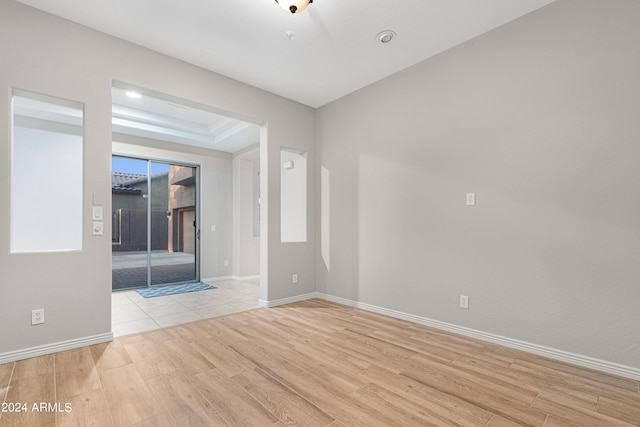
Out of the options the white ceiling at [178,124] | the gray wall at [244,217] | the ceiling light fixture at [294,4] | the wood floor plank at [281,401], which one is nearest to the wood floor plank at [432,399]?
the wood floor plank at [281,401]

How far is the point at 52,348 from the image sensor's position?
256 centimetres

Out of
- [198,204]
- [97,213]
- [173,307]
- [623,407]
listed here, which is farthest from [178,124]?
[623,407]

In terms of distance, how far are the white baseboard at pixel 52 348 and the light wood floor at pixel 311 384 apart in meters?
0.08

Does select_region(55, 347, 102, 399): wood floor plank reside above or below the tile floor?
above

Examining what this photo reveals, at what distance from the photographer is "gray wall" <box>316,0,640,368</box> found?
88.0 inches

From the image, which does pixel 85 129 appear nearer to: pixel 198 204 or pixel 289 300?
pixel 289 300

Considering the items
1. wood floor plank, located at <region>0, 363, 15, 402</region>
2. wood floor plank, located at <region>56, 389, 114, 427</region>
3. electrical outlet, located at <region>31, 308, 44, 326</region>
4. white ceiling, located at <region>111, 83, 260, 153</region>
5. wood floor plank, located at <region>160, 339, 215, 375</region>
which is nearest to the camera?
wood floor plank, located at <region>56, 389, 114, 427</region>

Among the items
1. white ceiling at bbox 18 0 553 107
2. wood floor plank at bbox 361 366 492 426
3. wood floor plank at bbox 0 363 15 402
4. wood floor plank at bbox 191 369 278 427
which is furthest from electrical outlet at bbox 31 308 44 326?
→ wood floor plank at bbox 361 366 492 426

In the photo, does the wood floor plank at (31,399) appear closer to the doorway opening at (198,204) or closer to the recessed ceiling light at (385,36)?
the doorway opening at (198,204)

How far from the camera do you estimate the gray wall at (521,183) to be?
2.23m

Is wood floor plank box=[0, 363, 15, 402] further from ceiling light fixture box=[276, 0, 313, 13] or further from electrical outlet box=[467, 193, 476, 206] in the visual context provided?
electrical outlet box=[467, 193, 476, 206]

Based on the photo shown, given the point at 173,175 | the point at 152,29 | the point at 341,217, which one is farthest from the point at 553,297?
the point at 173,175

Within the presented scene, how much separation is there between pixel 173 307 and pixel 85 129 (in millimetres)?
2581

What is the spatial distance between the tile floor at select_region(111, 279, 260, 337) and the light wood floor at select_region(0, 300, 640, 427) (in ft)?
1.98
